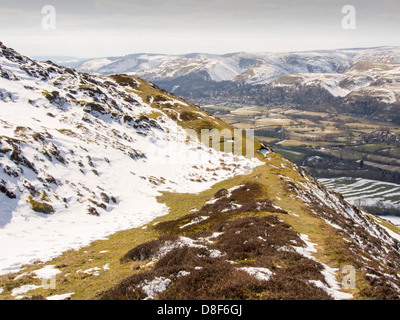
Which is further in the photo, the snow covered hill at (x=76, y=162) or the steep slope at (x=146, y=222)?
the snow covered hill at (x=76, y=162)

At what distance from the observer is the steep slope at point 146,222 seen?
13961 mm

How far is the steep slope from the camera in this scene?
45.8 ft

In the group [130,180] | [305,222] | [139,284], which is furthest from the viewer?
[130,180]

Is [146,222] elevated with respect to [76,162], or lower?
lower

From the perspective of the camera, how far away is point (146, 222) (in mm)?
40531

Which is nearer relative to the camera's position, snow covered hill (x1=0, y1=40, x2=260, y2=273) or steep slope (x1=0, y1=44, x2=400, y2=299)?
steep slope (x1=0, y1=44, x2=400, y2=299)

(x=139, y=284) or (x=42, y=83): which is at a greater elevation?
(x=42, y=83)

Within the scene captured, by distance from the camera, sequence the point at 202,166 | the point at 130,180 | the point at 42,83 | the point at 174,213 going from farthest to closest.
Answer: the point at 42,83
the point at 202,166
the point at 130,180
the point at 174,213

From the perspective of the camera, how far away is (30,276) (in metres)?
19.7

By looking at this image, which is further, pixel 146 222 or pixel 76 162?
pixel 76 162

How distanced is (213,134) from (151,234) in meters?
90.1
